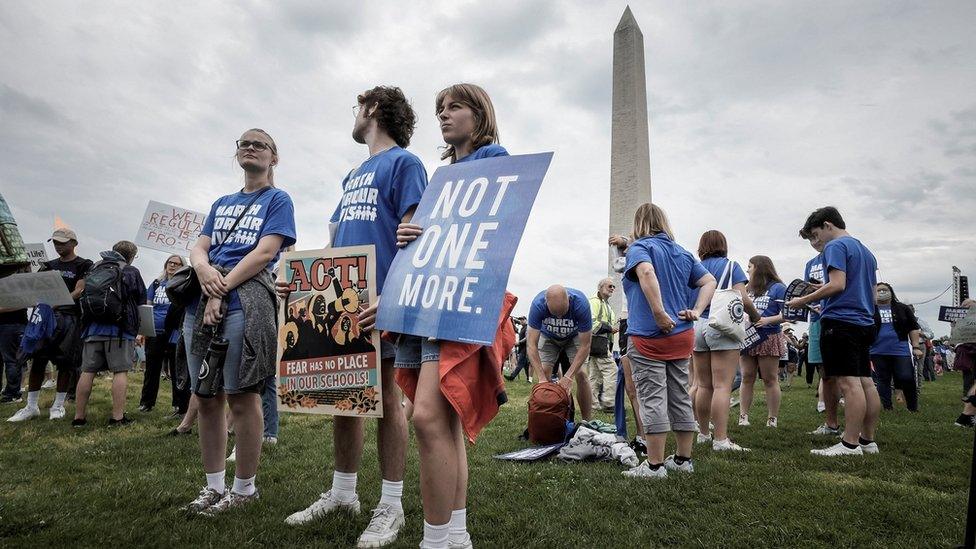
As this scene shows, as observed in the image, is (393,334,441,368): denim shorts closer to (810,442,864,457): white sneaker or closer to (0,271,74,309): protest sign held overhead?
(0,271,74,309): protest sign held overhead

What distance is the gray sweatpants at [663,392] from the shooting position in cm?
384

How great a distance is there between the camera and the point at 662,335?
3916mm

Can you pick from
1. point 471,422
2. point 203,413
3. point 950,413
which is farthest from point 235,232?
point 950,413

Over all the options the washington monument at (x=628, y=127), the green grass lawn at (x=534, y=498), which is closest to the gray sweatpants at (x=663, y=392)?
the green grass lawn at (x=534, y=498)

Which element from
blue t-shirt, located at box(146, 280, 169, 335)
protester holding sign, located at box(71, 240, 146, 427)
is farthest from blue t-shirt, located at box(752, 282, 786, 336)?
blue t-shirt, located at box(146, 280, 169, 335)

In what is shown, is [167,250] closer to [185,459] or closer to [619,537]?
[185,459]

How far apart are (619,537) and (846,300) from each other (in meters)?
3.32

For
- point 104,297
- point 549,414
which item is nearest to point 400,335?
point 549,414

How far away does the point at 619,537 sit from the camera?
8.56 feet

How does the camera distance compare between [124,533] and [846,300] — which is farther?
[846,300]

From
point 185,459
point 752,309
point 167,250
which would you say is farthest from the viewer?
point 167,250

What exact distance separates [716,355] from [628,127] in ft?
48.1

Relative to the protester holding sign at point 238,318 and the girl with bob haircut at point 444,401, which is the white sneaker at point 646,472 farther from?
the protester holding sign at point 238,318

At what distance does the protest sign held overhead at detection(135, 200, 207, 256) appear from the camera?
801cm
